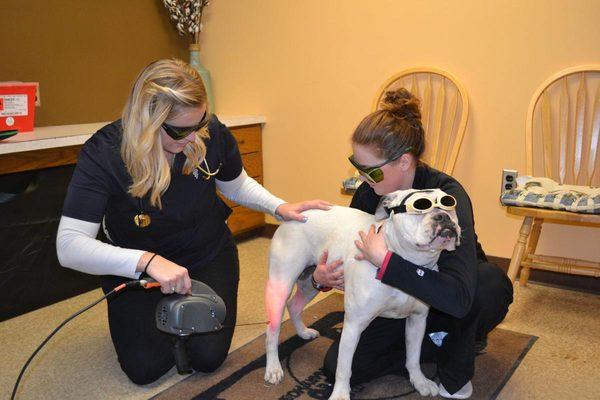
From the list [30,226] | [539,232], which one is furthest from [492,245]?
[30,226]

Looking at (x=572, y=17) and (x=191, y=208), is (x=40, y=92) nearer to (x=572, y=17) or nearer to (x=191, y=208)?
(x=191, y=208)

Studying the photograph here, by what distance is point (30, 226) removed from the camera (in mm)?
2693

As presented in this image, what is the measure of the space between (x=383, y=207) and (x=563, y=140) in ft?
4.94

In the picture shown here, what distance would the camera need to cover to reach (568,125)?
279 cm

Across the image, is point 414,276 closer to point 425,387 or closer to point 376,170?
point 376,170

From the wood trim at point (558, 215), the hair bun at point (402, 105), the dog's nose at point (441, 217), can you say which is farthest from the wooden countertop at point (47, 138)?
the wood trim at point (558, 215)

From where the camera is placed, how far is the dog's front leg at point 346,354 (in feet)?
5.75

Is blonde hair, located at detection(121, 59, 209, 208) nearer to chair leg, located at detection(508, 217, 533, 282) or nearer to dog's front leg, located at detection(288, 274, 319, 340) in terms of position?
dog's front leg, located at detection(288, 274, 319, 340)

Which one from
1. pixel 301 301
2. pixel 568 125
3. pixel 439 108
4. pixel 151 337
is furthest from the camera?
pixel 439 108

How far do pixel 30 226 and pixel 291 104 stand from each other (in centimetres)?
170

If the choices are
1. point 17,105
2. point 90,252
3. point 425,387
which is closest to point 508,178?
point 425,387

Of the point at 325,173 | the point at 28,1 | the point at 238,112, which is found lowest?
the point at 325,173

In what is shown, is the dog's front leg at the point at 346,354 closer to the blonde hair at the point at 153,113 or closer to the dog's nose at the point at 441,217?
the dog's nose at the point at 441,217

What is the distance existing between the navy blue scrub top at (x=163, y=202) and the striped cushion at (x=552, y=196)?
1180 mm
